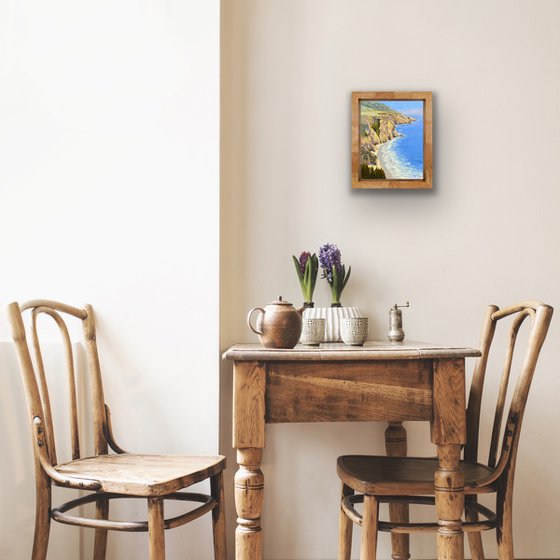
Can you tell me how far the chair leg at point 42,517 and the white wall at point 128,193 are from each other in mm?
407

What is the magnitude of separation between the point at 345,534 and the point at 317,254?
37.0 inches

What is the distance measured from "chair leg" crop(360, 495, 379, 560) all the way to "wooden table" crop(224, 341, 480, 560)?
0.18 m

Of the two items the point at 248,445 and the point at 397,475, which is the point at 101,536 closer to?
the point at 248,445

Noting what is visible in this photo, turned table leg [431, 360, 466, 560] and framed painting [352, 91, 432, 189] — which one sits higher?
framed painting [352, 91, 432, 189]

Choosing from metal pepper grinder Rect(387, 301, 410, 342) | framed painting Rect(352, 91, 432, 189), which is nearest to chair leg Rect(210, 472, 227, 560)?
metal pepper grinder Rect(387, 301, 410, 342)

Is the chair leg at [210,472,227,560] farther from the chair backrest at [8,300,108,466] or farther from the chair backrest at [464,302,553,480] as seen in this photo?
the chair backrest at [464,302,553,480]

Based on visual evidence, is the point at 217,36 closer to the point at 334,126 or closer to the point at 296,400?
the point at 334,126

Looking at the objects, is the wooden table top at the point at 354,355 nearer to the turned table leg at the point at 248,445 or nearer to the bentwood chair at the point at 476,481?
the turned table leg at the point at 248,445

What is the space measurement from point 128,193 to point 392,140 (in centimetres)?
95

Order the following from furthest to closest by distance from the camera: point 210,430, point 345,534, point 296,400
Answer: point 210,430, point 345,534, point 296,400

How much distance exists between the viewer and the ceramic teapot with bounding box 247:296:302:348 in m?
1.75

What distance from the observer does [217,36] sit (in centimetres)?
217

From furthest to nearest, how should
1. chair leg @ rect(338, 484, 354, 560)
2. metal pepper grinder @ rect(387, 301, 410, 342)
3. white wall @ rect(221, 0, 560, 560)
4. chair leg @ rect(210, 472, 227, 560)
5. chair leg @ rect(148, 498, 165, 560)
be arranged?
white wall @ rect(221, 0, 560, 560), metal pepper grinder @ rect(387, 301, 410, 342), chair leg @ rect(338, 484, 354, 560), chair leg @ rect(210, 472, 227, 560), chair leg @ rect(148, 498, 165, 560)

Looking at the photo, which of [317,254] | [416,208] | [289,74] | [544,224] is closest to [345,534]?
[317,254]
